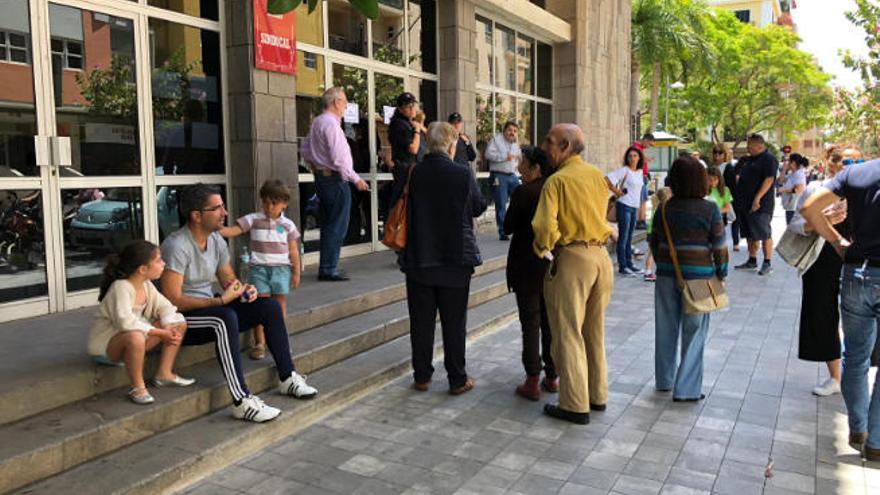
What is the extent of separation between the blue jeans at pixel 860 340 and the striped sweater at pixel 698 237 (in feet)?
2.79

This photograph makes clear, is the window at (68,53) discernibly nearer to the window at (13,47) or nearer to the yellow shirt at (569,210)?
the window at (13,47)

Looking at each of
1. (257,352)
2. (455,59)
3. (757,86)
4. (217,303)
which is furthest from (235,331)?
(757,86)

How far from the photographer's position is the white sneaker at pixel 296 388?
432cm

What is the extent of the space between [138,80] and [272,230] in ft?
6.96

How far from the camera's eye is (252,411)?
3.92 metres

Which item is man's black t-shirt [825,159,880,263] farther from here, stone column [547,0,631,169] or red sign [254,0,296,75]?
stone column [547,0,631,169]

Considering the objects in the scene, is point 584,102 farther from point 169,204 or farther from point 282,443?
point 282,443

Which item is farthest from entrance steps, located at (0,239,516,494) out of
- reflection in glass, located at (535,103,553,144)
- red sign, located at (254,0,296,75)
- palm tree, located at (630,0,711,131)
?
palm tree, located at (630,0,711,131)

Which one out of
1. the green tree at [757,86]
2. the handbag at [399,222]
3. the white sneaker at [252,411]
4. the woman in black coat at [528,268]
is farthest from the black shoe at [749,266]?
the green tree at [757,86]

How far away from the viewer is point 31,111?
193 inches

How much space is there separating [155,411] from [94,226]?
234cm

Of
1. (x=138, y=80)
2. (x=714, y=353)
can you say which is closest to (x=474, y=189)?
(x=714, y=353)

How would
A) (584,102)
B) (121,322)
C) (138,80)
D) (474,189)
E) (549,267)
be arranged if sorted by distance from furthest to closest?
(584,102)
(138,80)
(474,189)
(549,267)
(121,322)

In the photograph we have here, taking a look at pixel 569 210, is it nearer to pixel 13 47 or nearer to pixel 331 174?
pixel 331 174
